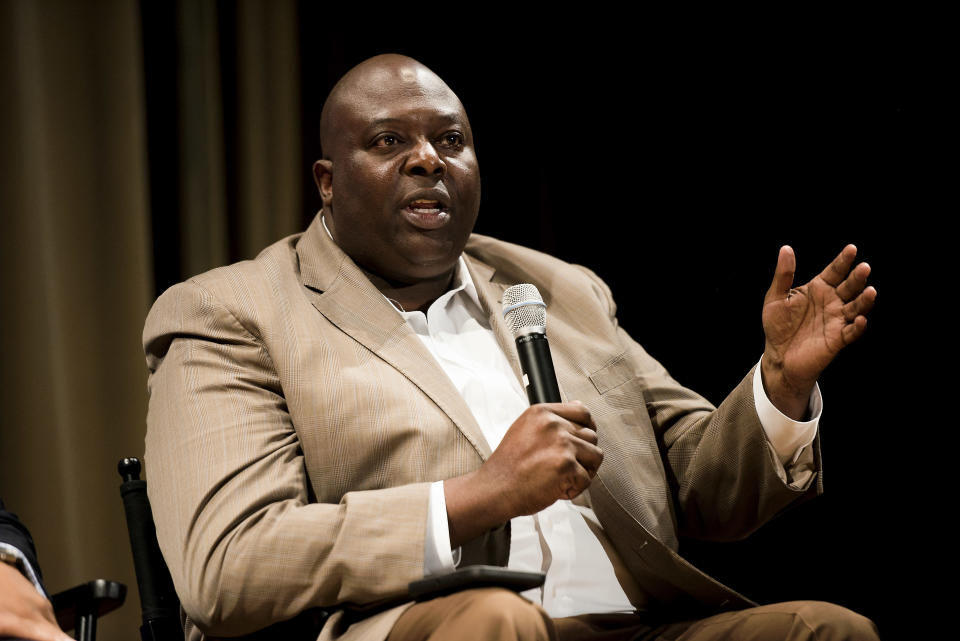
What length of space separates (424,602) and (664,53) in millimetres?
1978

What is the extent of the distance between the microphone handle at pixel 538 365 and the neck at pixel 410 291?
56cm

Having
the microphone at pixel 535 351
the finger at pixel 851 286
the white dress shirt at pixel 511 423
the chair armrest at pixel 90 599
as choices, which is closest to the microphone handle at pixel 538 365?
the microphone at pixel 535 351

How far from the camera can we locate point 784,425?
1835mm

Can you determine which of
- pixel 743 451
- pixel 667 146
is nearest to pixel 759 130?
pixel 667 146

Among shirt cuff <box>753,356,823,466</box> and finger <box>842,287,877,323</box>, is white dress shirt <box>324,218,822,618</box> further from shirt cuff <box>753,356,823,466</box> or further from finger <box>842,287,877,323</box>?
finger <box>842,287,877,323</box>

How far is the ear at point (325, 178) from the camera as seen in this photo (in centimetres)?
212

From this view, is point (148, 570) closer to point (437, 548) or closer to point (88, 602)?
point (88, 602)

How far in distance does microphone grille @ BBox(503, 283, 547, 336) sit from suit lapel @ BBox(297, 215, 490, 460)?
239 millimetres

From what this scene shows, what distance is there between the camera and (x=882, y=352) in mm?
2439

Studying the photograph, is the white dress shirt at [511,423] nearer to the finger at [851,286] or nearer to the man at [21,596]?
the finger at [851,286]

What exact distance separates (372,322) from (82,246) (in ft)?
3.62

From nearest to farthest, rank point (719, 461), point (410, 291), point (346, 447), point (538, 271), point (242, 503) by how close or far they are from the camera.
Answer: point (242, 503) < point (346, 447) < point (719, 461) < point (410, 291) < point (538, 271)

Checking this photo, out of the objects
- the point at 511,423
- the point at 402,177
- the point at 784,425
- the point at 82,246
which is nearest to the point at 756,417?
the point at 784,425

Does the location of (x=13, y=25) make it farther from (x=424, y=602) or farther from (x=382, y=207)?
(x=424, y=602)
